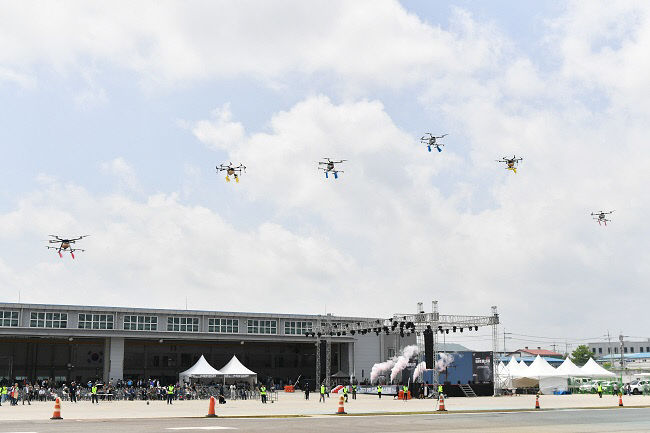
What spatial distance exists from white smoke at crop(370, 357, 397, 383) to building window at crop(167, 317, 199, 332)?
64.2 feet

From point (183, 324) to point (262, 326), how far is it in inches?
345

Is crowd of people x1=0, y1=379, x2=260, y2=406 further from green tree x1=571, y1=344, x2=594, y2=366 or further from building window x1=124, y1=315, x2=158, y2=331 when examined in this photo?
green tree x1=571, y1=344, x2=594, y2=366

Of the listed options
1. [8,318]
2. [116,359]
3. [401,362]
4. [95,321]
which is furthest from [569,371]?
[8,318]

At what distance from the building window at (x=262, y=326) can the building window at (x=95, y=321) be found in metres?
14.8

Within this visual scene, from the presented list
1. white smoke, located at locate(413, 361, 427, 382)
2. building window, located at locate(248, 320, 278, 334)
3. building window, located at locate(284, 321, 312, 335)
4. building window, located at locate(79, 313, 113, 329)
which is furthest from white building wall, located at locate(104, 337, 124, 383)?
white smoke, located at locate(413, 361, 427, 382)

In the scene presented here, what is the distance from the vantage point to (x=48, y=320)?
230ft

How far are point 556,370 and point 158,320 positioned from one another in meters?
40.5

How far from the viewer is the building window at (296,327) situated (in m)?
80.8

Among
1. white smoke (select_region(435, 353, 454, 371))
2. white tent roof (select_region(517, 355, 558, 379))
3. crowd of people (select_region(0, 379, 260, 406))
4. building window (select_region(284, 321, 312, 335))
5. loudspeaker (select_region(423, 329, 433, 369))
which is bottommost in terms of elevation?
crowd of people (select_region(0, 379, 260, 406))

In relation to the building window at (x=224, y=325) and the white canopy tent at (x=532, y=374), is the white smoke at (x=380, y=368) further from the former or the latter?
the building window at (x=224, y=325)

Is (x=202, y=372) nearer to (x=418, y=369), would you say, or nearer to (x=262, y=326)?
(x=262, y=326)

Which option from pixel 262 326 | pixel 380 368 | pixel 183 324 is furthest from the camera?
pixel 262 326

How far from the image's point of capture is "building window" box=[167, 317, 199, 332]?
247 feet

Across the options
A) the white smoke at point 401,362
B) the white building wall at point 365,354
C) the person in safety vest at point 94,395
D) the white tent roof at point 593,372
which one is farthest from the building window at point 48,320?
the white tent roof at point 593,372
